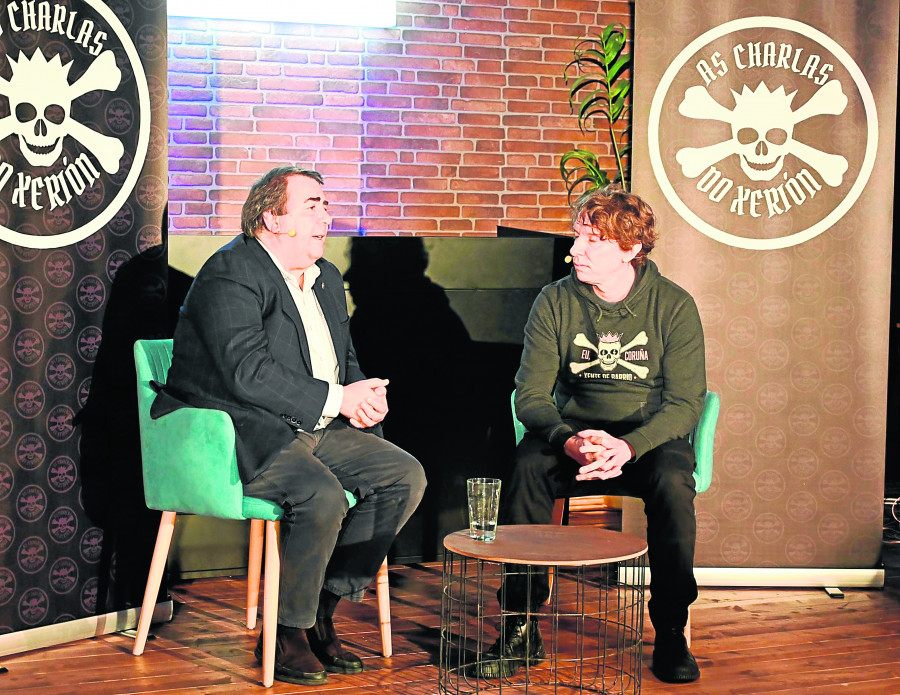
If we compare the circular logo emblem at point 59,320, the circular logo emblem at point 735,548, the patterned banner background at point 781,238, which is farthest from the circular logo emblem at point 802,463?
the circular logo emblem at point 59,320

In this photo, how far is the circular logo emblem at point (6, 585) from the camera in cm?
266

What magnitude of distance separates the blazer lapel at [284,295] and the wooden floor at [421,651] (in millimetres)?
762

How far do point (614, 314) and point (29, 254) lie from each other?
4.96 ft

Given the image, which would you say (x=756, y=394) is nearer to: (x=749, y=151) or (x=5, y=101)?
(x=749, y=151)

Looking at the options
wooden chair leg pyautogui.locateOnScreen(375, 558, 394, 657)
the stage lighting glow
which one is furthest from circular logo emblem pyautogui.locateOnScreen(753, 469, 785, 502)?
the stage lighting glow

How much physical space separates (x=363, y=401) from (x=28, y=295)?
876mm

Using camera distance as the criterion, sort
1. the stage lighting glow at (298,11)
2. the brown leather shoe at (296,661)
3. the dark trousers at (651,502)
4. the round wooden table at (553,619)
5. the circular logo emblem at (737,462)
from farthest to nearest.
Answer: the stage lighting glow at (298,11), the circular logo emblem at (737,462), the dark trousers at (651,502), the brown leather shoe at (296,661), the round wooden table at (553,619)

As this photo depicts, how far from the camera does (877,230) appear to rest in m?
3.28

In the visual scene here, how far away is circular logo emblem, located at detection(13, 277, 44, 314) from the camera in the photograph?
2.64m

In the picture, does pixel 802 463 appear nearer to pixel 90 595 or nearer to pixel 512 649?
pixel 512 649

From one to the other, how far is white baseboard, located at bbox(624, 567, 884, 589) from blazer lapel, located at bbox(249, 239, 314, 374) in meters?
1.37

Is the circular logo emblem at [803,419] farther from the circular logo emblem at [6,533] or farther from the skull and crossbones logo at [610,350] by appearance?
the circular logo emblem at [6,533]

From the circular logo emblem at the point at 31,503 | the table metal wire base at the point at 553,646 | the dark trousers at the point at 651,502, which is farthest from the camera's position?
the circular logo emblem at the point at 31,503

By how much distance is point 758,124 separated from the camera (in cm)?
322
